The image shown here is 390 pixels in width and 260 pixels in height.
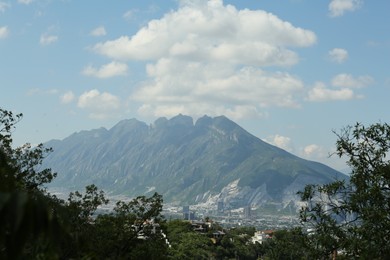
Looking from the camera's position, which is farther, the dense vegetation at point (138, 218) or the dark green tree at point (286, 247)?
the dark green tree at point (286, 247)

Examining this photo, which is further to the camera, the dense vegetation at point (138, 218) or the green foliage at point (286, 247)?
the green foliage at point (286, 247)

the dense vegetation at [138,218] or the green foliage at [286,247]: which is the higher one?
the dense vegetation at [138,218]

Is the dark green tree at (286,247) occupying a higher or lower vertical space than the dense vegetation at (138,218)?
lower

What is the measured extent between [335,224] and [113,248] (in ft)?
69.9

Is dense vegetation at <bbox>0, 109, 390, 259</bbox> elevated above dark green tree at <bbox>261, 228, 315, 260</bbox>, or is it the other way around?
dense vegetation at <bbox>0, 109, 390, 259</bbox>

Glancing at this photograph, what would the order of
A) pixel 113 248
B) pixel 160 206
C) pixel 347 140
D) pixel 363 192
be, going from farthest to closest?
1. pixel 160 206
2. pixel 113 248
3. pixel 347 140
4. pixel 363 192

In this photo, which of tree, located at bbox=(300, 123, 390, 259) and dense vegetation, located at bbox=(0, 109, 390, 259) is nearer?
dense vegetation, located at bbox=(0, 109, 390, 259)

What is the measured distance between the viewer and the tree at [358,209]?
44.6 ft

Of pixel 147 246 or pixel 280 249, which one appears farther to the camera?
pixel 280 249

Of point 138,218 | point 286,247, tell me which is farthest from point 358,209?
point 286,247

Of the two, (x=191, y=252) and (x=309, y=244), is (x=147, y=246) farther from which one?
(x=191, y=252)

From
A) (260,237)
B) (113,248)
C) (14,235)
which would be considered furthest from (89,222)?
(260,237)

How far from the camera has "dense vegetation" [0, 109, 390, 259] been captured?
2904mm

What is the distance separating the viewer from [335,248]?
14758 millimetres
